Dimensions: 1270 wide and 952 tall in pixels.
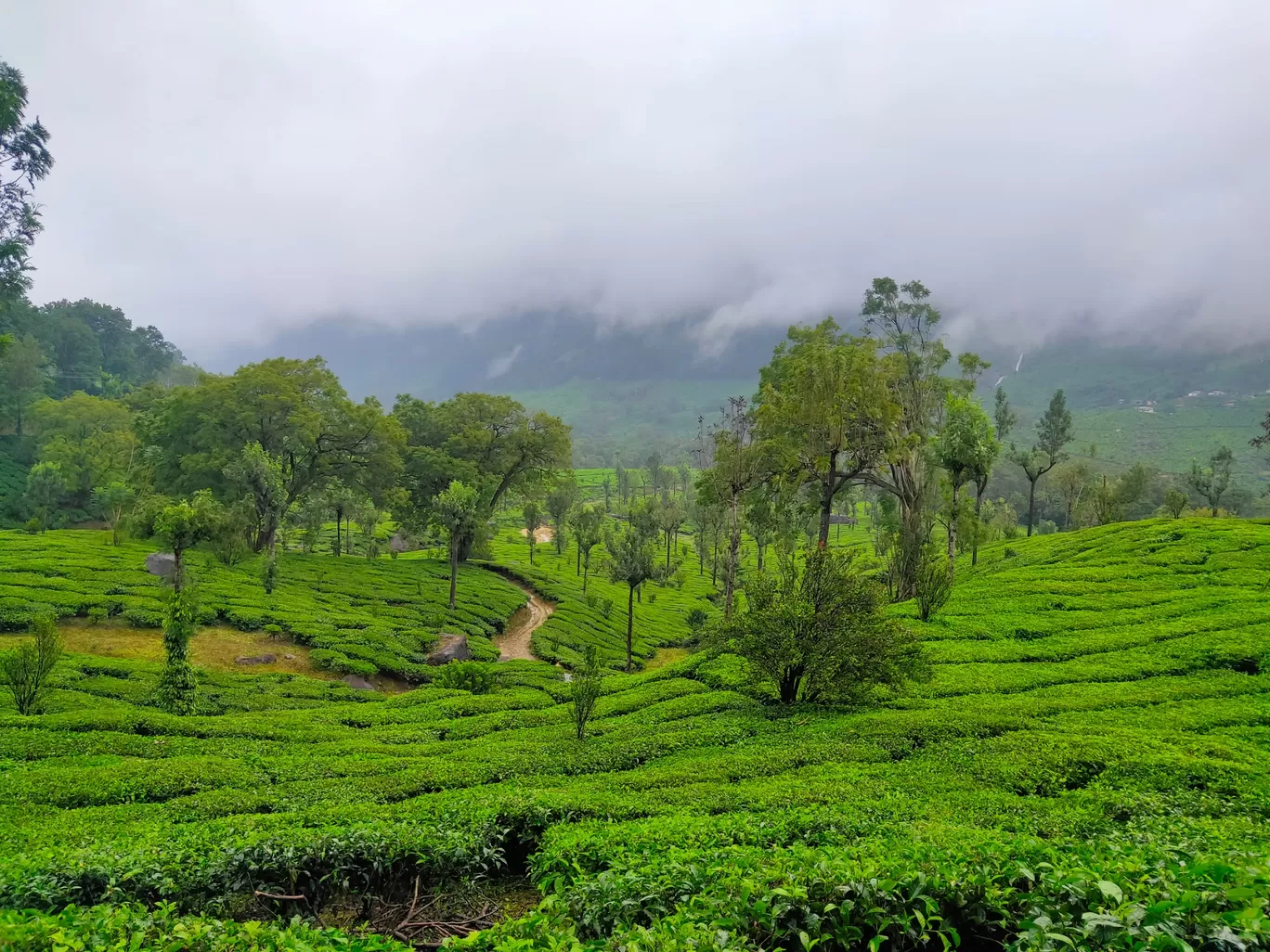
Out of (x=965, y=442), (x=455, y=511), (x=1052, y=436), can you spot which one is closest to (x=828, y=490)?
(x=965, y=442)

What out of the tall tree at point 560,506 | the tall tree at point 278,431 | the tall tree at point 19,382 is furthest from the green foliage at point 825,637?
the tall tree at point 19,382

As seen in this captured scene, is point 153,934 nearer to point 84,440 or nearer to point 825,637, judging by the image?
point 825,637

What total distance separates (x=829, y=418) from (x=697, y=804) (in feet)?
70.2

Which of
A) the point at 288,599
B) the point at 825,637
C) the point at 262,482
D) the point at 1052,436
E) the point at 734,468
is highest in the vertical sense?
the point at 1052,436

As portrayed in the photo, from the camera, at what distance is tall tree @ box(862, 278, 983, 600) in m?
32.2

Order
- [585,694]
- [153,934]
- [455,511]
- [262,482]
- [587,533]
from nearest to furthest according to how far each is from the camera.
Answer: [153,934] → [585,694] → [262,482] → [455,511] → [587,533]

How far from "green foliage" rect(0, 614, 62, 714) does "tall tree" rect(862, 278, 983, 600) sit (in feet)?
104

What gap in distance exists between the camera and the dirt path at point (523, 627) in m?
37.4

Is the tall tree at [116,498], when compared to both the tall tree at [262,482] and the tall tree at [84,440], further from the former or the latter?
the tall tree at [262,482]

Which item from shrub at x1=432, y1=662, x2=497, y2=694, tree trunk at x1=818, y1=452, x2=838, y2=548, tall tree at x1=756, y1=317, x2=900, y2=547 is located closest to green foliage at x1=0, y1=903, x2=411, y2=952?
shrub at x1=432, y1=662, x2=497, y2=694

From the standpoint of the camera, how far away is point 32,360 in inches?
3273

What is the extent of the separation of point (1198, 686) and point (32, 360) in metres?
119

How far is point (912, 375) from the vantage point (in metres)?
35.1

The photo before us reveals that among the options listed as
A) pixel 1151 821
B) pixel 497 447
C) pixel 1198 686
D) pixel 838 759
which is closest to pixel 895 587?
pixel 1198 686
